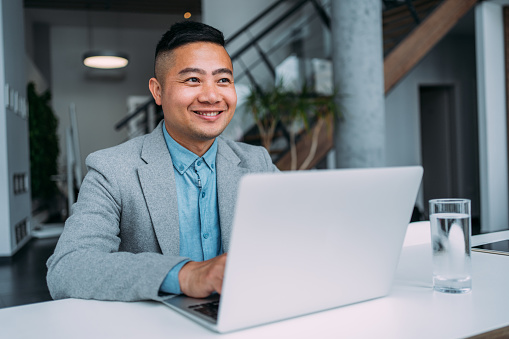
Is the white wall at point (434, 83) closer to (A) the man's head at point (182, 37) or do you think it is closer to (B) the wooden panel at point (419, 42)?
(B) the wooden panel at point (419, 42)

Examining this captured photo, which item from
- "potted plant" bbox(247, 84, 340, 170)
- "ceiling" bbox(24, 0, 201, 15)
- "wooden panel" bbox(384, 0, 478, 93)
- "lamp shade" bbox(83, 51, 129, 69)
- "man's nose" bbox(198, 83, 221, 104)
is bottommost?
"man's nose" bbox(198, 83, 221, 104)

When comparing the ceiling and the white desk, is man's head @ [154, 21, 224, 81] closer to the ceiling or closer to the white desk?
the white desk

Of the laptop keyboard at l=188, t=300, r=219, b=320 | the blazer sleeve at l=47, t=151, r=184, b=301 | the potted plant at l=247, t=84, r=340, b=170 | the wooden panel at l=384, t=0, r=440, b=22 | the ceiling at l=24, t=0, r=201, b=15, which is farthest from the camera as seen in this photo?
the ceiling at l=24, t=0, r=201, b=15

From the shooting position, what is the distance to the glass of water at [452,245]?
986mm

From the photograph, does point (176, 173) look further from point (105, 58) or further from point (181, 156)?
point (105, 58)

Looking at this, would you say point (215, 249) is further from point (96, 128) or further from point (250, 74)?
point (96, 128)

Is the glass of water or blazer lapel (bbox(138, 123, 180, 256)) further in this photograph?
blazer lapel (bbox(138, 123, 180, 256))

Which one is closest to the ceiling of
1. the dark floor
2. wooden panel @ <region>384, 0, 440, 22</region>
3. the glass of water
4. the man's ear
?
wooden panel @ <region>384, 0, 440, 22</region>

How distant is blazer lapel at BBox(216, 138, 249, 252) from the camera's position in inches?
57.6

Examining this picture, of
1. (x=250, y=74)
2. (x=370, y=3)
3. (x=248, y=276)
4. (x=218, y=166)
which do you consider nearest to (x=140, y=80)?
(x=250, y=74)

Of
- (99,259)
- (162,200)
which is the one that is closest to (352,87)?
(162,200)

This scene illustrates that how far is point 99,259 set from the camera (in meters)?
1.05

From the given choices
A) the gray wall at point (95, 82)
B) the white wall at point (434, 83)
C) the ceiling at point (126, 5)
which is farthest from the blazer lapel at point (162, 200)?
the gray wall at point (95, 82)

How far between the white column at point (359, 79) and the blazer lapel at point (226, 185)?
312 centimetres
